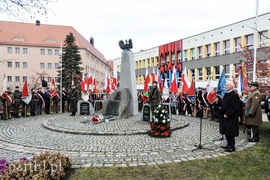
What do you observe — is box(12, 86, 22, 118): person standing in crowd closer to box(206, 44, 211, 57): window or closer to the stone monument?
the stone monument

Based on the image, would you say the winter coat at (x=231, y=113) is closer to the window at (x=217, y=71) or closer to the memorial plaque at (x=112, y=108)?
the memorial plaque at (x=112, y=108)

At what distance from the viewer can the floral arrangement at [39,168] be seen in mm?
4871

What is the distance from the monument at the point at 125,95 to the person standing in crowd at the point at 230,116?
7022 millimetres

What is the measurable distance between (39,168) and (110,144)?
3282mm

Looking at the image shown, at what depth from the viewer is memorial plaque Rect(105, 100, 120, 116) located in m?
14.0

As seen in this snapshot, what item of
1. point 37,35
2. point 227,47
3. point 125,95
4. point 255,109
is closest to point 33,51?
point 37,35

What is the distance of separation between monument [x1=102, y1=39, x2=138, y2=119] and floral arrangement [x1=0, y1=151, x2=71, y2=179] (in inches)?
311

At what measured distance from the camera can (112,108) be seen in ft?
46.3

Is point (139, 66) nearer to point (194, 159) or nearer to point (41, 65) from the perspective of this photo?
point (41, 65)

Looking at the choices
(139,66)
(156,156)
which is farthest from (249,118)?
(139,66)

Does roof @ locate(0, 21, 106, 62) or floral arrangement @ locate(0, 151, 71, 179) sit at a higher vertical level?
roof @ locate(0, 21, 106, 62)

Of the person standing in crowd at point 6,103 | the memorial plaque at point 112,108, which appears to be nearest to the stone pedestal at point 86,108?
the memorial plaque at point 112,108

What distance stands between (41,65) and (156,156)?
69572mm

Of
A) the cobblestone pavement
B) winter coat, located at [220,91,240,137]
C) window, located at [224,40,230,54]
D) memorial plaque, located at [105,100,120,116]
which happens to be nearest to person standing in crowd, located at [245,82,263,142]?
the cobblestone pavement
